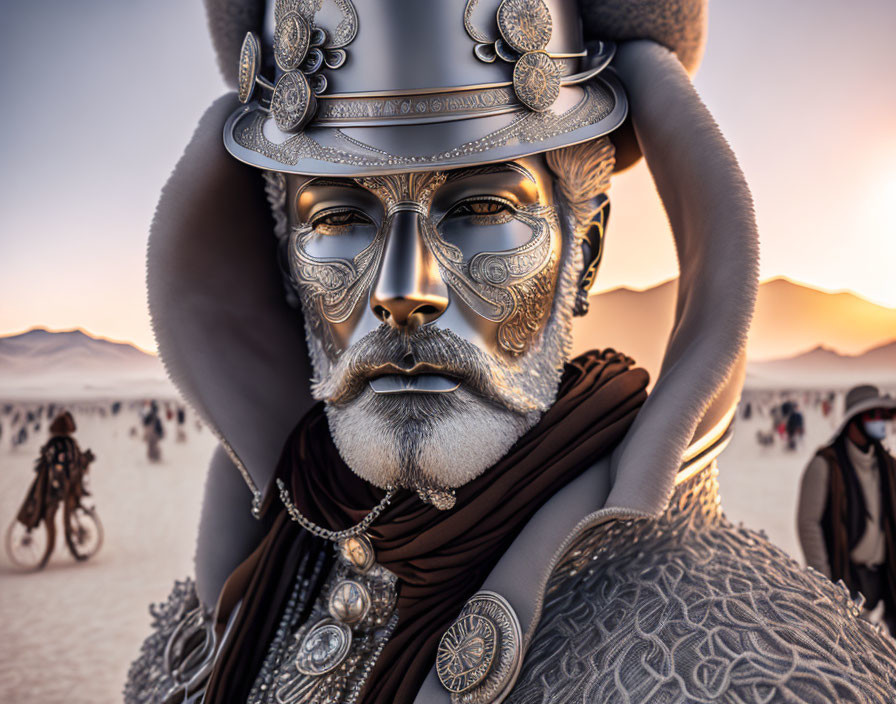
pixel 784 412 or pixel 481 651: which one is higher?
pixel 481 651

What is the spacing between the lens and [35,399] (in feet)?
20.0

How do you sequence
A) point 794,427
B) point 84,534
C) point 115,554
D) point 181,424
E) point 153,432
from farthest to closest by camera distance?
point 153,432
point 181,424
point 115,554
point 794,427
point 84,534

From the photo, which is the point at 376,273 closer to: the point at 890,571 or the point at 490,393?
the point at 490,393

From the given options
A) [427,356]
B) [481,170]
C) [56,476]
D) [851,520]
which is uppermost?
[481,170]

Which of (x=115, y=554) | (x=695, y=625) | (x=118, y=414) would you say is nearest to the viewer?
(x=695, y=625)

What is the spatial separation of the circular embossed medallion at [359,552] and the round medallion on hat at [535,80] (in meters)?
0.75

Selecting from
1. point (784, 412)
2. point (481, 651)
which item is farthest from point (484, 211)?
point (784, 412)

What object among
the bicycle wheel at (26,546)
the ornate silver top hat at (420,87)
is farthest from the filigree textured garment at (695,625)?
the bicycle wheel at (26,546)

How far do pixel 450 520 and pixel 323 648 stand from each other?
32 centimetres

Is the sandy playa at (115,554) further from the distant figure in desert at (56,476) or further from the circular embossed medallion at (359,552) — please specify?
the circular embossed medallion at (359,552)

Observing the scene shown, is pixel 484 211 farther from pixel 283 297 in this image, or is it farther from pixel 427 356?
pixel 283 297

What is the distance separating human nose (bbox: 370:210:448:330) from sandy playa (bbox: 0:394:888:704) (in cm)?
441

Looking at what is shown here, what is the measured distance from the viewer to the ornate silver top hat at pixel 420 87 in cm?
112

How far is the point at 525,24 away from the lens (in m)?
1.16
